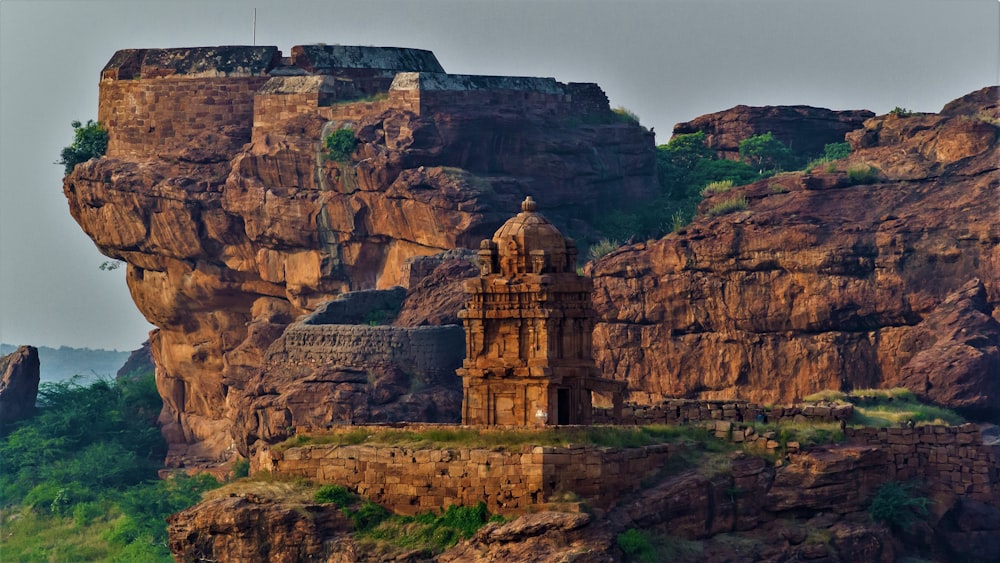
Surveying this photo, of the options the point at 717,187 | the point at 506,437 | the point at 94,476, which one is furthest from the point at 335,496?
the point at 717,187

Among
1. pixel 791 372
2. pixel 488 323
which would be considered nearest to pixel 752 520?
pixel 488 323

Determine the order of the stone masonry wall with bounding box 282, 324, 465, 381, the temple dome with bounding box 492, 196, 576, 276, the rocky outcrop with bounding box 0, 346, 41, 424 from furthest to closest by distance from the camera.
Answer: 1. the rocky outcrop with bounding box 0, 346, 41, 424
2. the stone masonry wall with bounding box 282, 324, 465, 381
3. the temple dome with bounding box 492, 196, 576, 276

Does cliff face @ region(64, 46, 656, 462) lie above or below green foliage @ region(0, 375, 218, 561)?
above

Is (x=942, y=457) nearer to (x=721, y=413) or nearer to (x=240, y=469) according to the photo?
(x=721, y=413)

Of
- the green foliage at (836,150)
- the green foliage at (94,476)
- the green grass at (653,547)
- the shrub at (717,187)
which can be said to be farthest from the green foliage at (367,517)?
the green foliage at (836,150)

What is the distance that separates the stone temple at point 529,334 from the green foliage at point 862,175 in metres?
20.5

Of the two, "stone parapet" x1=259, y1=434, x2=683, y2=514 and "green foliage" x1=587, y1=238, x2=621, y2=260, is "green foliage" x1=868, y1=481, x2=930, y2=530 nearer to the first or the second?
"stone parapet" x1=259, y1=434, x2=683, y2=514

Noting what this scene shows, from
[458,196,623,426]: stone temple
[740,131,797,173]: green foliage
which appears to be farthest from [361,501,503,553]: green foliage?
[740,131,797,173]: green foliage

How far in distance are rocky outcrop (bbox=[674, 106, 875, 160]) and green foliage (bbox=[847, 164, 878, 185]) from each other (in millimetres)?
15409

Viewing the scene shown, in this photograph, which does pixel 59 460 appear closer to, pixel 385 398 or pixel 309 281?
pixel 309 281

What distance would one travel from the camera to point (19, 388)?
107 metres

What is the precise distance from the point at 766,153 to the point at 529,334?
35200 mm

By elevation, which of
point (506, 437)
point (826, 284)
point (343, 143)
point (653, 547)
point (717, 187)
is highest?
point (343, 143)

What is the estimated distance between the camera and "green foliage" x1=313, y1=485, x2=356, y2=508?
2827 inches
